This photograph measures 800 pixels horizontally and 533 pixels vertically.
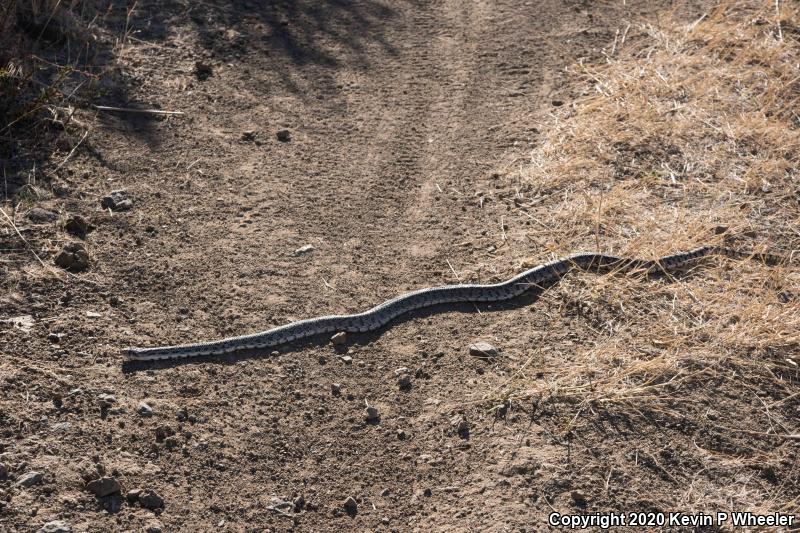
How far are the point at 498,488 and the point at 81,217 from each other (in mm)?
4285

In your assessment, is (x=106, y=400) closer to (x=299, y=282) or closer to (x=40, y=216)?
(x=299, y=282)

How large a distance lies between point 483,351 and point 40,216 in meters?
3.85

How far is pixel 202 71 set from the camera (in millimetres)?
9984

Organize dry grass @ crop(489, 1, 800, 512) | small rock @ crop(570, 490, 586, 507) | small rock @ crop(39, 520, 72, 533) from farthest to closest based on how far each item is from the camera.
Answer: dry grass @ crop(489, 1, 800, 512) → small rock @ crop(570, 490, 586, 507) → small rock @ crop(39, 520, 72, 533)

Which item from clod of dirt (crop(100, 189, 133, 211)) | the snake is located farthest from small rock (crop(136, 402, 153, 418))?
clod of dirt (crop(100, 189, 133, 211))

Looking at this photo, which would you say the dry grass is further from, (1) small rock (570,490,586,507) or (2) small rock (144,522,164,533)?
(2) small rock (144,522,164,533)

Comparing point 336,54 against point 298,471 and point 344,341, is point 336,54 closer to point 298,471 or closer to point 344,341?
point 344,341

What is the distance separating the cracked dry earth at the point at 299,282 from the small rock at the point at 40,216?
102 mm

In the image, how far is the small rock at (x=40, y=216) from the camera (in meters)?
7.54

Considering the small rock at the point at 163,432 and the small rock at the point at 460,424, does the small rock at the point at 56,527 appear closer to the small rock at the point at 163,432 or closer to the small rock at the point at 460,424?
the small rock at the point at 163,432

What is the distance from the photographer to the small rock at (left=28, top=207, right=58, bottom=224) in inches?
297

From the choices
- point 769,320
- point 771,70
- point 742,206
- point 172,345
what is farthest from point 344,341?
point 771,70

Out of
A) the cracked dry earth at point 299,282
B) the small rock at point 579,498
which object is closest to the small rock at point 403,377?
the cracked dry earth at point 299,282

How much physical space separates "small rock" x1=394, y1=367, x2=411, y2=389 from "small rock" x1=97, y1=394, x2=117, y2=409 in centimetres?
191
